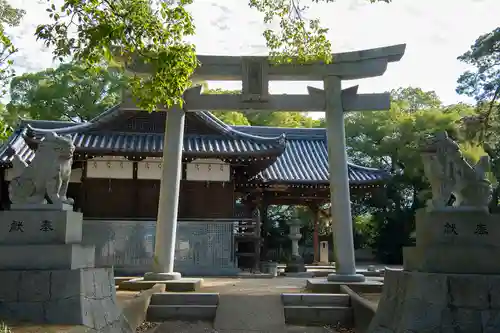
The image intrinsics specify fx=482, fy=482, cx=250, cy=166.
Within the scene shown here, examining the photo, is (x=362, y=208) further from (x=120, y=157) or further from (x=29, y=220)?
(x=29, y=220)

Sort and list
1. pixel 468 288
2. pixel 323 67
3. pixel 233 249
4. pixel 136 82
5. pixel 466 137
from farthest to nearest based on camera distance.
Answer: pixel 233 249 < pixel 323 67 < pixel 466 137 < pixel 136 82 < pixel 468 288

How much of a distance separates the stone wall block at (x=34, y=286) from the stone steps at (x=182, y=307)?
11.2ft

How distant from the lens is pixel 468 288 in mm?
5527

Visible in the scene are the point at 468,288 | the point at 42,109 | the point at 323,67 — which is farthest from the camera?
the point at 42,109

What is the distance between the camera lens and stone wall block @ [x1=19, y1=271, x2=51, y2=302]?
226 inches

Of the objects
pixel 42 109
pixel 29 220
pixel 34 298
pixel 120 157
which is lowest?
pixel 34 298

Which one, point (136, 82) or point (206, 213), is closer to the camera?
point (136, 82)

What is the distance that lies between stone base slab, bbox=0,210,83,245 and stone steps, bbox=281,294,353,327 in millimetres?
4552

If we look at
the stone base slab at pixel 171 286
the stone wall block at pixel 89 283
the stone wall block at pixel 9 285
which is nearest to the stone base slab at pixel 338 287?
the stone base slab at pixel 171 286

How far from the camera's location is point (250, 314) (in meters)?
8.59

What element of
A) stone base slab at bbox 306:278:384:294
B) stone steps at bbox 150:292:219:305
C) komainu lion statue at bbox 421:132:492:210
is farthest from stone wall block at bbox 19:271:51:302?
stone base slab at bbox 306:278:384:294

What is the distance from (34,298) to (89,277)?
723 millimetres

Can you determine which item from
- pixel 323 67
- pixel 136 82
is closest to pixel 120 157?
pixel 323 67

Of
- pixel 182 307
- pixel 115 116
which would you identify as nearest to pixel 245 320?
pixel 182 307
